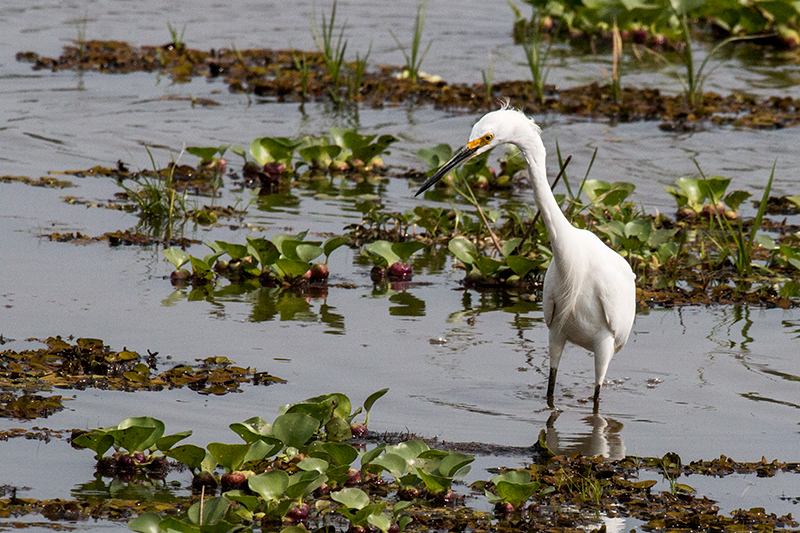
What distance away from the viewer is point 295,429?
12.3ft

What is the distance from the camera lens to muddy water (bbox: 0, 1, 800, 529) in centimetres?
450

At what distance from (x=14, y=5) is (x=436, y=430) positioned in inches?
605

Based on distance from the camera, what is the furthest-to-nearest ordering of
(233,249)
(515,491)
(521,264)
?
(521,264) → (233,249) → (515,491)

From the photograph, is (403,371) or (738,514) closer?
(738,514)

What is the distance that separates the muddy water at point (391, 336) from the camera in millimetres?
4500

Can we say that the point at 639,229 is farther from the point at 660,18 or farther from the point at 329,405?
the point at 660,18

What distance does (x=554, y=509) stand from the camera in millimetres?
3674

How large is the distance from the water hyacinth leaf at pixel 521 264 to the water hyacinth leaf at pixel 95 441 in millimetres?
3312

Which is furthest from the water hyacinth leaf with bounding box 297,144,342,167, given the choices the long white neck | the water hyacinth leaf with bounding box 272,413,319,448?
the water hyacinth leaf with bounding box 272,413,319,448

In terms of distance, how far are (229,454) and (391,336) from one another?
7.32 ft

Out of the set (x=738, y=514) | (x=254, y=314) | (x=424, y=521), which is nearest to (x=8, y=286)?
(x=254, y=314)

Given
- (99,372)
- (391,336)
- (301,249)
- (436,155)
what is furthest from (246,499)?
(436,155)

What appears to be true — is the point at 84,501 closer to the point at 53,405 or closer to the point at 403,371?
the point at 53,405

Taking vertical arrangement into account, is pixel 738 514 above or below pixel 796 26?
below
